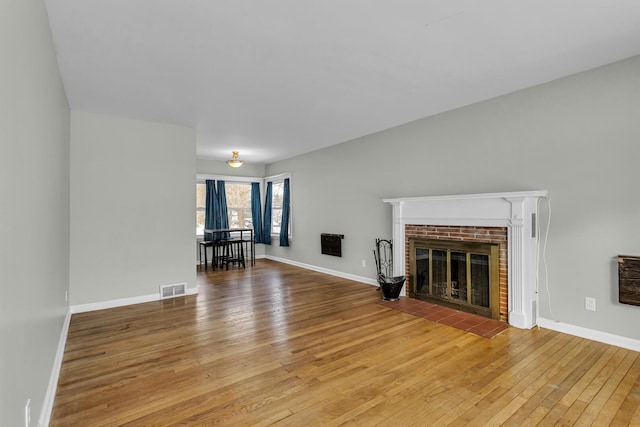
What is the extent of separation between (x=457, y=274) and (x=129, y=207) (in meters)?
4.32

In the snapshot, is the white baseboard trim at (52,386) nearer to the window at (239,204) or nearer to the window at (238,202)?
the window at (238,202)

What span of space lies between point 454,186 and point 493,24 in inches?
86.1

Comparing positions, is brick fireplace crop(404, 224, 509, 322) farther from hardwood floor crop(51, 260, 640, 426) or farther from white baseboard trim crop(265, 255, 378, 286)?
white baseboard trim crop(265, 255, 378, 286)

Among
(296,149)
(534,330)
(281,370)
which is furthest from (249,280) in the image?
(534,330)

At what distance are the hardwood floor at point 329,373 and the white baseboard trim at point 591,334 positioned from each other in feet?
0.31

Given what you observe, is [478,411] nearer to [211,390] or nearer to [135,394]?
[211,390]

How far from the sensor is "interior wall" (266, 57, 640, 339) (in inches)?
114

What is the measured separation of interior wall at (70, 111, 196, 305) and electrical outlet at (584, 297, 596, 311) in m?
4.75

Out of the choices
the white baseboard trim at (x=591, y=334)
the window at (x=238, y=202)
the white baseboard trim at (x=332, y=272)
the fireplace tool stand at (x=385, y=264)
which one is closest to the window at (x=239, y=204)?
the window at (x=238, y=202)

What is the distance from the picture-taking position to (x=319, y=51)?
2.71 meters

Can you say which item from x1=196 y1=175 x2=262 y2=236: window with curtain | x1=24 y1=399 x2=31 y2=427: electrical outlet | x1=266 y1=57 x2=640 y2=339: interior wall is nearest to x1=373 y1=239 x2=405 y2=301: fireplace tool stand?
x1=266 y1=57 x2=640 y2=339: interior wall

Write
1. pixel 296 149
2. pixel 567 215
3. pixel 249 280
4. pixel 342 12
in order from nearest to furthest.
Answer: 1. pixel 342 12
2. pixel 567 215
3. pixel 249 280
4. pixel 296 149

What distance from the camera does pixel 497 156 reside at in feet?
12.4

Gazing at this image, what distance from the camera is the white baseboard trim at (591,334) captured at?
9.37ft
